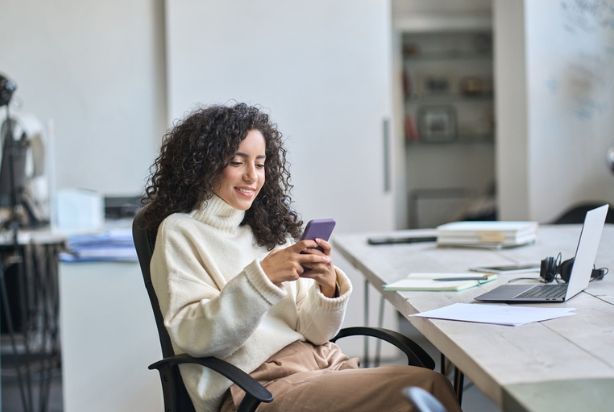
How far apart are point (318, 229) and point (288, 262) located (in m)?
0.09

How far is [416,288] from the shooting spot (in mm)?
2053

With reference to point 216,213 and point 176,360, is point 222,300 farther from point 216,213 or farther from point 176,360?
point 216,213

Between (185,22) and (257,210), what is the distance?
260 centimetres

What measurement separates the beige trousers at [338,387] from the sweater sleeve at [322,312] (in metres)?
0.09

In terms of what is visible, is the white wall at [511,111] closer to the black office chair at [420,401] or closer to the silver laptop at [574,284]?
the silver laptop at [574,284]

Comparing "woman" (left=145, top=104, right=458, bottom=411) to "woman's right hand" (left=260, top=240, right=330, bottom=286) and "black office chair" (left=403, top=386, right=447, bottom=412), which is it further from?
"black office chair" (left=403, top=386, right=447, bottom=412)

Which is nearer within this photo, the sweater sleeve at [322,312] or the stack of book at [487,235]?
the sweater sleeve at [322,312]

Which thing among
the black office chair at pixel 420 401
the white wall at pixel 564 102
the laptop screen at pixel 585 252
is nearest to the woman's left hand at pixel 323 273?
the laptop screen at pixel 585 252

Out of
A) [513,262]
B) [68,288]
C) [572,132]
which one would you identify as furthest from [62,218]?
[572,132]

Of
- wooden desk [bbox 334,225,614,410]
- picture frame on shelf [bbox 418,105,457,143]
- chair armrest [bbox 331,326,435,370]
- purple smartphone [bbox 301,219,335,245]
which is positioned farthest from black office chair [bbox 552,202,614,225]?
picture frame on shelf [bbox 418,105,457,143]

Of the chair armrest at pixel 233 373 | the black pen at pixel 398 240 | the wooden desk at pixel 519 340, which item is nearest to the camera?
the wooden desk at pixel 519 340

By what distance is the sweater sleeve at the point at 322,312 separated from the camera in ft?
6.26

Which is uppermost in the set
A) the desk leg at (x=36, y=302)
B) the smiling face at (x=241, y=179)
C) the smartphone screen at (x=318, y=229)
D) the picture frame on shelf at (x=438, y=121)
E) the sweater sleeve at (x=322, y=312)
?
the picture frame on shelf at (x=438, y=121)

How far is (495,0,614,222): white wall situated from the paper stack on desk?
7.86 feet
